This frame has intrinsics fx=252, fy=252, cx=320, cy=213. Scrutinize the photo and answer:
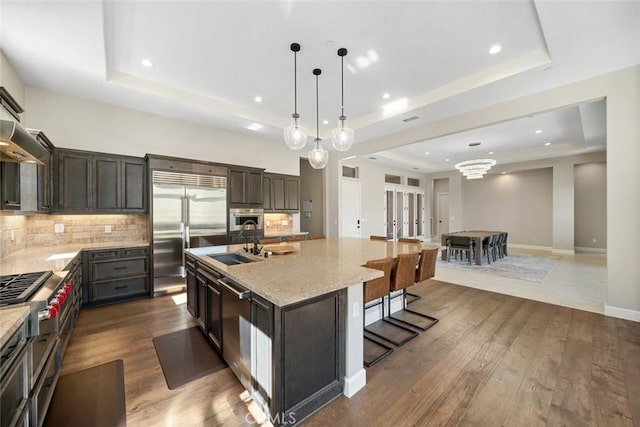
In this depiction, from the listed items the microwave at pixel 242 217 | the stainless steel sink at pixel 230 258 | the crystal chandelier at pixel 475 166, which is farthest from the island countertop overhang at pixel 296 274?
the crystal chandelier at pixel 475 166

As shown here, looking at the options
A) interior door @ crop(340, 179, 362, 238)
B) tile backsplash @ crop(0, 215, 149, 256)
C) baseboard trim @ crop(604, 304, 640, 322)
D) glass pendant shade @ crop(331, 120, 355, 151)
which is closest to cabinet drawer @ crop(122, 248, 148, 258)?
tile backsplash @ crop(0, 215, 149, 256)

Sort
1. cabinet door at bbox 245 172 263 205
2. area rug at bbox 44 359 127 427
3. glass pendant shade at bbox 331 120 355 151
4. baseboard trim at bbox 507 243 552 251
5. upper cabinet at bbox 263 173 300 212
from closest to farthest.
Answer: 1. area rug at bbox 44 359 127 427
2. glass pendant shade at bbox 331 120 355 151
3. cabinet door at bbox 245 172 263 205
4. upper cabinet at bbox 263 173 300 212
5. baseboard trim at bbox 507 243 552 251

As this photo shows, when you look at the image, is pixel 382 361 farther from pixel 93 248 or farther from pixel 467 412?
pixel 93 248

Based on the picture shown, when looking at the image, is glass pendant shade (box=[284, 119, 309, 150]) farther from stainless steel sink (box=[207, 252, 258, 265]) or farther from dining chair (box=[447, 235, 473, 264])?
dining chair (box=[447, 235, 473, 264])

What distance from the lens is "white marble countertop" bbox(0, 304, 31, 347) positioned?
3.58ft

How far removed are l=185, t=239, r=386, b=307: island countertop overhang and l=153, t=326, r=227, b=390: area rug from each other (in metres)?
0.90

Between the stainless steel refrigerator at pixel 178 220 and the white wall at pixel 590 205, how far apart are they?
11414 mm

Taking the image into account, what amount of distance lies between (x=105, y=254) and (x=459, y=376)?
4661 mm

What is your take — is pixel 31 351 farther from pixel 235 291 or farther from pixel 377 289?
pixel 377 289

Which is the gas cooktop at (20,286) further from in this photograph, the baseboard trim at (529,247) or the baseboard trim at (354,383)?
the baseboard trim at (529,247)

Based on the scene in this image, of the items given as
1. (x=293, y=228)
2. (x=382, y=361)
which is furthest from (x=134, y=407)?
(x=293, y=228)

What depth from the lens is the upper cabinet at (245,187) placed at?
16.6 ft

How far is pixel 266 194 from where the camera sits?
5.86 metres

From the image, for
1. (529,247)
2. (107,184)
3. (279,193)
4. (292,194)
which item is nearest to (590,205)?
(529,247)
